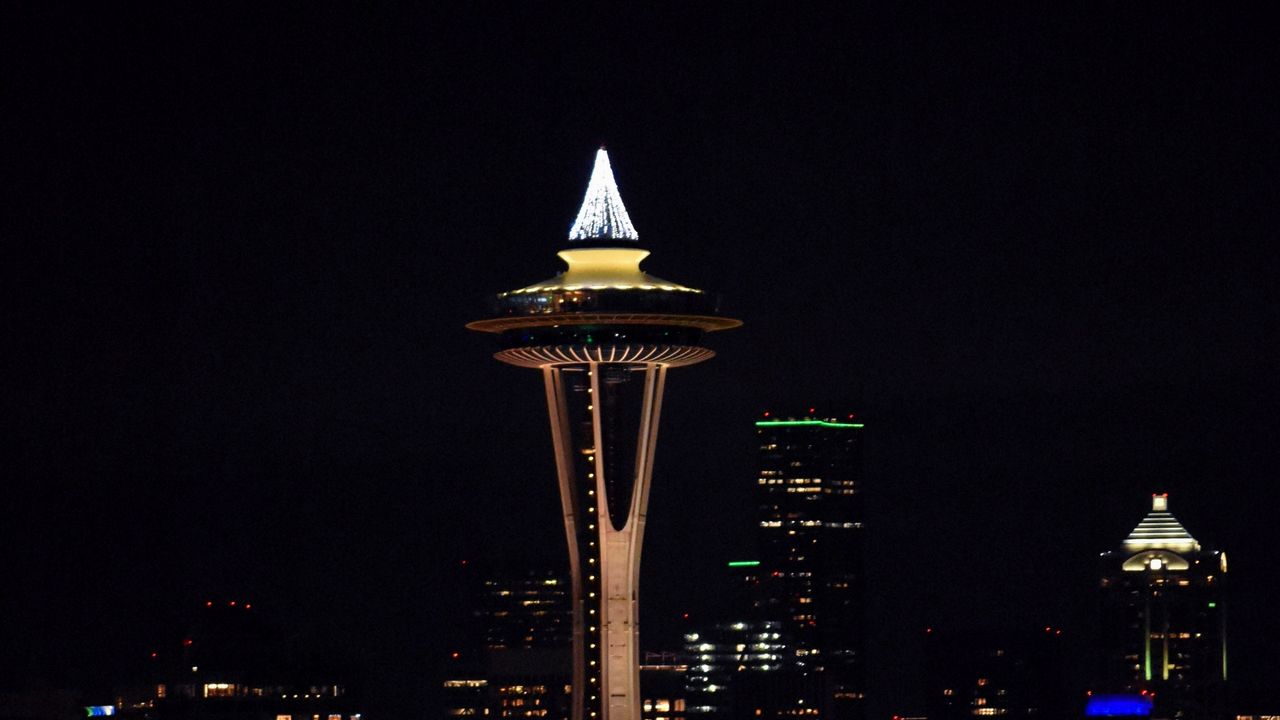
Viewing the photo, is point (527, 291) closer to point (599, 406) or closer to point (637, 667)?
point (599, 406)

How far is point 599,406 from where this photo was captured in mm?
116938

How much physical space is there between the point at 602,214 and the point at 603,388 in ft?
22.7

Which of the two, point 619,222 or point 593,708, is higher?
point 619,222

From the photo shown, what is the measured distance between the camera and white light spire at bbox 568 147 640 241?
4631 inches

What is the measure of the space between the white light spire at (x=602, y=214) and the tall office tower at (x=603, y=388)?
39mm

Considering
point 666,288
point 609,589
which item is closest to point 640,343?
point 666,288

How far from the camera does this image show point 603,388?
→ 117m

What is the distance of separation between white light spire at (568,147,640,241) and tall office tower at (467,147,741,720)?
39mm

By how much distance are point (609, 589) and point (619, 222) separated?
14433mm

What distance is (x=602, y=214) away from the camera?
387 ft

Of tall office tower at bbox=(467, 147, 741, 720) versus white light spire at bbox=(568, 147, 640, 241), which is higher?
white light spire at bbox=(568, 147, 640, 241)

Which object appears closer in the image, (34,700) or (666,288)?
(666,288)

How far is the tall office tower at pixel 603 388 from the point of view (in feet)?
380

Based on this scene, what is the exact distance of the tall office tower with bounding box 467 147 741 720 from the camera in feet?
380
